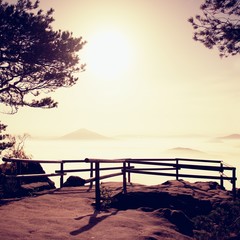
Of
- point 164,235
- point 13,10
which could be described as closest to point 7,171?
point 13,10

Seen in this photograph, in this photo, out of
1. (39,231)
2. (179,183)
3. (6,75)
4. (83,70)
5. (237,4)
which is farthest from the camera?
(83,70)

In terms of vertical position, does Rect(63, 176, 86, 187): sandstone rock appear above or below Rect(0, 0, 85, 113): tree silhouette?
below

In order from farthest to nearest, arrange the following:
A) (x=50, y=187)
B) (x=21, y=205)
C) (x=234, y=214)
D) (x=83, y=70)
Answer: (x=83, y=70) → (x=50, y=187) → (x=21, y=205) → (x=234, y=214)

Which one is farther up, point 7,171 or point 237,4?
point 237,4

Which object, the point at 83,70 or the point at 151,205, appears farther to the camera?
the point at 83,70

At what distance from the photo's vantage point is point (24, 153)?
58.5 feet

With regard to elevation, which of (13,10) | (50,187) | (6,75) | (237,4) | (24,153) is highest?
(13,10)

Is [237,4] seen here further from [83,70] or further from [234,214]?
[83,70]

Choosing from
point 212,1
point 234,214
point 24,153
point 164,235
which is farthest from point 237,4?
point 24,153

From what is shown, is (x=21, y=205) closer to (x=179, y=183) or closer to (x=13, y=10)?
(x=179, y=183)

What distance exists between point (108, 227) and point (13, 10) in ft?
43.4

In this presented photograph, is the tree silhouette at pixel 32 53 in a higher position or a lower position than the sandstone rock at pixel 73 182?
higher

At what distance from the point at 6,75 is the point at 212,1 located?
37.8 feet

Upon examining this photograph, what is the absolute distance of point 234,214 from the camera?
348 inches
